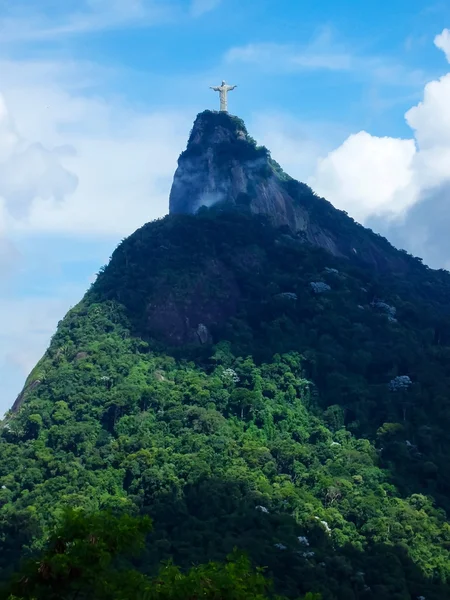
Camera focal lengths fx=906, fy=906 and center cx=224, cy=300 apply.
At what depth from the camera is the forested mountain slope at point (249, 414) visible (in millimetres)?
54812

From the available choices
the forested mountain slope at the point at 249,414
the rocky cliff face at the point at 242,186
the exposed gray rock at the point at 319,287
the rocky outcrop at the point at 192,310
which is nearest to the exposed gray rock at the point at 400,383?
the forested mountain slope at the point at 249,414

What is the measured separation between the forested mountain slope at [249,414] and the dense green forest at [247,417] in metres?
0.16

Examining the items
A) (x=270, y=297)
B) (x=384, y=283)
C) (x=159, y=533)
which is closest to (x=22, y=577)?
(x=159, y=533)

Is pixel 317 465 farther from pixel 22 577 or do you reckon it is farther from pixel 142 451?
pixel 22 577

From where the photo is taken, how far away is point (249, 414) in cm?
7081

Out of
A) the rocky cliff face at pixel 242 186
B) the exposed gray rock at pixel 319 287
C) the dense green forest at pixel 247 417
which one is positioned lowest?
the dense green forest at pixel 247 417

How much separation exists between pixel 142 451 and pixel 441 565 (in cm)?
2106

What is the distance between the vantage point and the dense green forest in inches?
2142

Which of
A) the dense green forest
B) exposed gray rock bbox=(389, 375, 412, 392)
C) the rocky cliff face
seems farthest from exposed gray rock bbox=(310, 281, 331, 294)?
the rocky cliff face

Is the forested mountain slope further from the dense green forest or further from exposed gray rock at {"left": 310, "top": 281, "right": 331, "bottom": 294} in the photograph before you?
exposed gray rock at {"left": 310, "top": 281, "right": 331, "bottom": 294}

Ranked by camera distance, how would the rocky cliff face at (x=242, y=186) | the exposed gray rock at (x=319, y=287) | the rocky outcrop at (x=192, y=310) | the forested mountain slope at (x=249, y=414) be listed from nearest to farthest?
the forested mountain slope at (x=249, y=414) < the rocky outcrop at (x=192, y=310) < the exposed gray rock at (x=319, y=287) < the rocky cliff face at (x=242, y=186)

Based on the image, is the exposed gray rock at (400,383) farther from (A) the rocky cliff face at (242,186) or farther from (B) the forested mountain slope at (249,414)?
(A) the rocky cliff face at (242,186)

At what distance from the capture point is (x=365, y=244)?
381ft

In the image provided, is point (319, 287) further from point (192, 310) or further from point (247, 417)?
point (247, 417)
